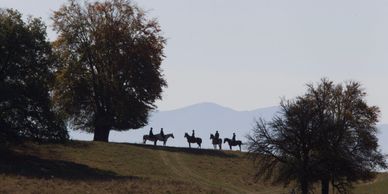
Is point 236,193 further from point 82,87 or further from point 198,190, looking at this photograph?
point 82,87

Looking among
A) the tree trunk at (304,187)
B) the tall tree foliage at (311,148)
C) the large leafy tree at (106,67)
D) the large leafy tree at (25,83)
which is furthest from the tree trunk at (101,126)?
the tree trunk at (304,187)

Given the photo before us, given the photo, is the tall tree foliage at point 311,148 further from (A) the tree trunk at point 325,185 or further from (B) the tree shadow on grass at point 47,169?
(B) the tree shadow on grass at point 47,169

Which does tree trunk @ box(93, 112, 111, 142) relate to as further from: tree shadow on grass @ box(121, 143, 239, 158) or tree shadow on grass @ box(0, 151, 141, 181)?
tree shadow on grass @ box(0, 151, 141, 181)

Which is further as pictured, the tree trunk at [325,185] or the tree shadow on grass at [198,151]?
the tree shadow on grass at [198,151]

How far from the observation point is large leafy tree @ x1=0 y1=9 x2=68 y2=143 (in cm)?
5881

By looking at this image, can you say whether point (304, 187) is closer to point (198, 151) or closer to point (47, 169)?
point (47, 169)

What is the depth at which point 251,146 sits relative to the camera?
55125mm

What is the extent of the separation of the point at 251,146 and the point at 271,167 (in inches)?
94.9

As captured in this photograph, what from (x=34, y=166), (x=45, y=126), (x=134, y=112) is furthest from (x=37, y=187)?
(x=134, y=112)

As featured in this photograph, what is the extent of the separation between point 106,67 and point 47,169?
27.4 m

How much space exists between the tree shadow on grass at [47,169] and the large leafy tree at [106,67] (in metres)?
18.8

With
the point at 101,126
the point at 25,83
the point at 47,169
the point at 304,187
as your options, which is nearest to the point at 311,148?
the point at 304,187

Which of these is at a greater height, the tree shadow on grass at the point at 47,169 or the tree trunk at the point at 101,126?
the tree trunk at the point at 101,126

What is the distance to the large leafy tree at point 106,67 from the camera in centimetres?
8000
